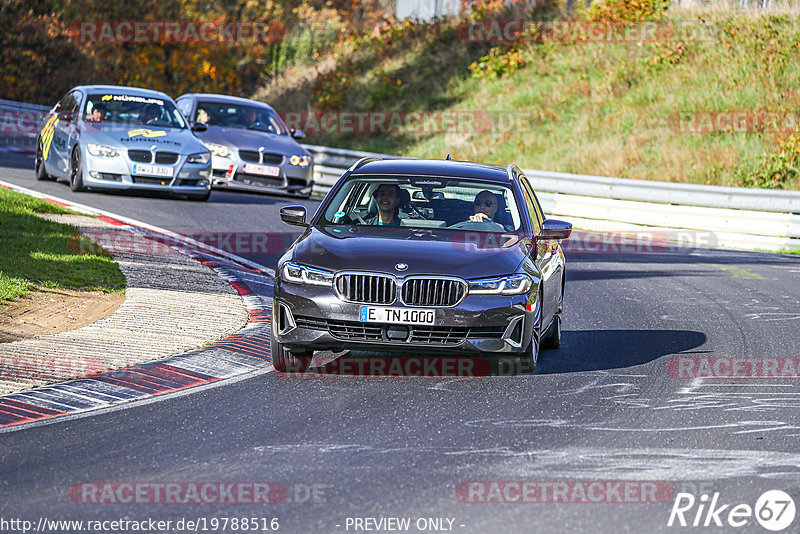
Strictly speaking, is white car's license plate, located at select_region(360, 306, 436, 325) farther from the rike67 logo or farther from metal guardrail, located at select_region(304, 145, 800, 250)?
metal guardrail, located at select_region(304, 145, 800, 250)

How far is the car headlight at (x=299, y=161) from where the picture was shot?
75.0ft

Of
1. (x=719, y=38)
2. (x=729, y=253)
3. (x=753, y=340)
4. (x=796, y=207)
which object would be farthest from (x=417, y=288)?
(x=719, y=38)

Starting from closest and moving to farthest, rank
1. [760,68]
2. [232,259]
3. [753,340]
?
[753,340] < [232,259] < [760,68]

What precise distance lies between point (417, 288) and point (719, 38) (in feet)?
85.0

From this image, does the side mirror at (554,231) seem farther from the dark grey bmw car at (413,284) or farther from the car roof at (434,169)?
the car roof at (434,169)

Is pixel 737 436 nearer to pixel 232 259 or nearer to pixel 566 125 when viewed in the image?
pixel 232 259

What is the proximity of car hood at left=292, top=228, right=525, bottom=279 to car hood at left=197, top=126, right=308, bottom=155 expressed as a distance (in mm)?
13705

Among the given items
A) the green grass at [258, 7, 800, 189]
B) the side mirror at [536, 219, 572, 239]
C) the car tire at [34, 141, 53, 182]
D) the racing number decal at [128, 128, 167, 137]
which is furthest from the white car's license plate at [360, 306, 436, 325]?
the green grass at [258, 7, 800, 189]

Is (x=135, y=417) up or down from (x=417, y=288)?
down

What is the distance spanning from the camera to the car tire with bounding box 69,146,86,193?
1950 cm

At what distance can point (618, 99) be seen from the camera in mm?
31078

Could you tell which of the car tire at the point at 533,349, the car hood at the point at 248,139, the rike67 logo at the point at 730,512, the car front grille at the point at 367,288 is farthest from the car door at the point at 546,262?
the car hood at the point at 248,139

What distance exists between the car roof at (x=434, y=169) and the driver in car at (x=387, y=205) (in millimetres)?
219

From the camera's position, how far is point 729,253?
19156 millimetres
